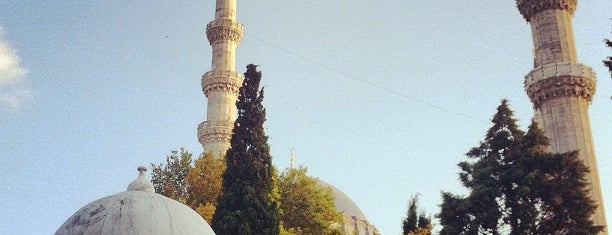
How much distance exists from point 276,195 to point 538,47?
1599cm

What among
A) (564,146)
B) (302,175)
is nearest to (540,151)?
(564,146)

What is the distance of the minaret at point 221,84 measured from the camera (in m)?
36.3

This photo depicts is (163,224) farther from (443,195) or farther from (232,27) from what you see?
(232,27)

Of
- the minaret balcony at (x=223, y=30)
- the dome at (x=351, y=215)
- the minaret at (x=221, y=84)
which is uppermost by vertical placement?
the minaret balcony at (x=223, y=30)

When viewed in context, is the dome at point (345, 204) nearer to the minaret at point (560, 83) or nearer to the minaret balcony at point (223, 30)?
the minaret balcony at point (223, 30)

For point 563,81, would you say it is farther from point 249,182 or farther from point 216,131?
point 216,131

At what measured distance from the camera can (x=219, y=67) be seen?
124 ft

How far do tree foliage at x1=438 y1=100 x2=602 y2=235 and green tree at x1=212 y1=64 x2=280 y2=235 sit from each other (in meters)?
6.03

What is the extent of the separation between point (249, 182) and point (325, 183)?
26.3m

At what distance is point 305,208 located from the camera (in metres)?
25.4

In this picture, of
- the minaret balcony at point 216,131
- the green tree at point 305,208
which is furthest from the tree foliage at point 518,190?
the minaret balcony at point 216,131

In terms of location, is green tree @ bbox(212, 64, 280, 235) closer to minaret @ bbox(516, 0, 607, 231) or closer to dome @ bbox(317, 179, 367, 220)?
minaret @ bbox(516, 0, 607, 231)

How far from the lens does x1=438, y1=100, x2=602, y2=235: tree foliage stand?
64.0 feet

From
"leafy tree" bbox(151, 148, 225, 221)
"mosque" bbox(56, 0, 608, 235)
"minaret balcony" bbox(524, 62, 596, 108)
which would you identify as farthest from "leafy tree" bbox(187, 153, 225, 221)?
"minaret balcony" bbox(524, 62, 596, 108)
